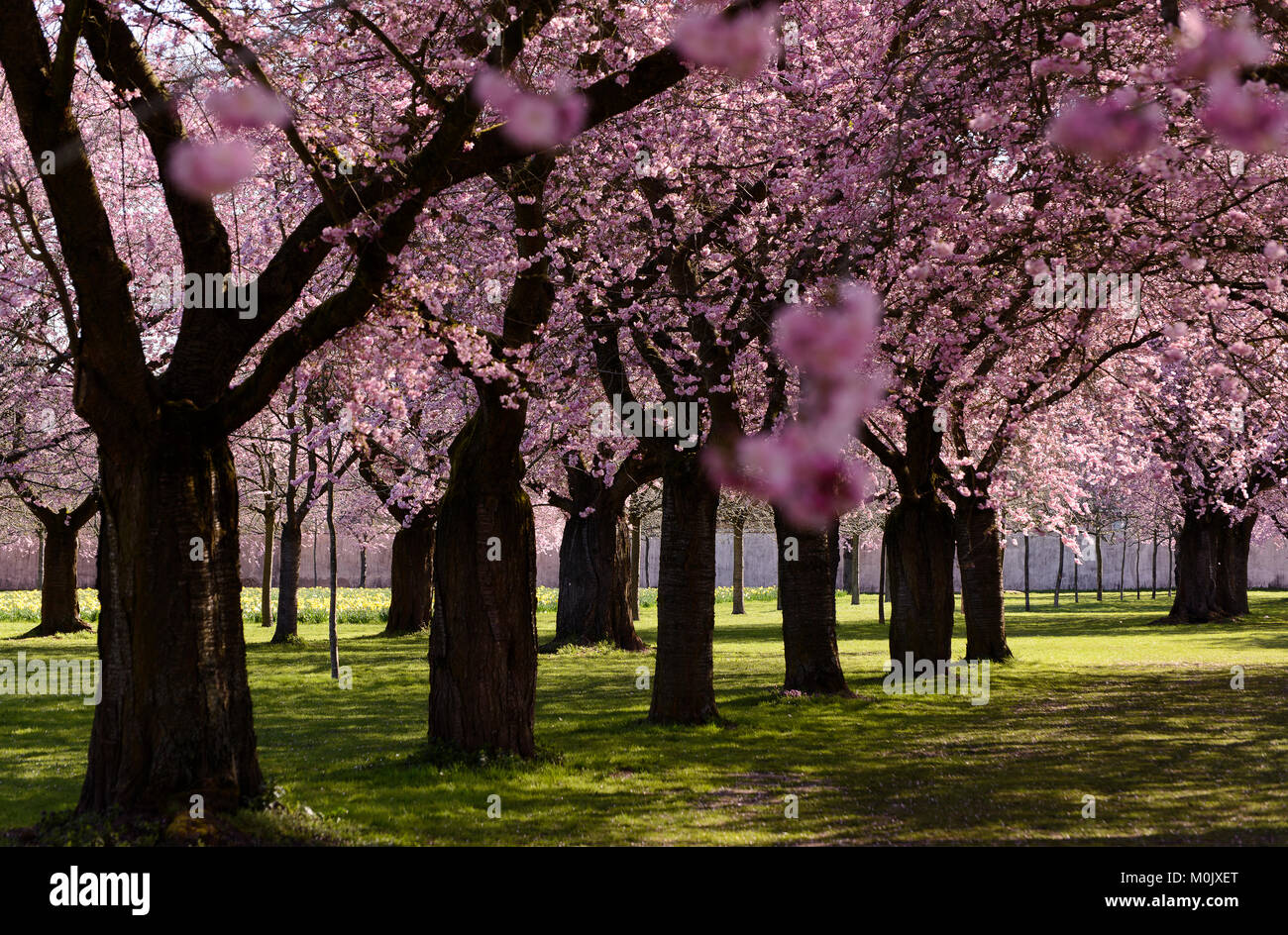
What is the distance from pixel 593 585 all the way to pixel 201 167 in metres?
20.3

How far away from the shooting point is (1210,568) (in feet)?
133

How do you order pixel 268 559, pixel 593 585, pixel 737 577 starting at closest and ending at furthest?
pixel 593 585, pixel 268 559, pixel 737 577

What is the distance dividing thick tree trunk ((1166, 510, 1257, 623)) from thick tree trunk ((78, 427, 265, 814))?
1369 inches

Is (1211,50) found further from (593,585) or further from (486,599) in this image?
(593,585)

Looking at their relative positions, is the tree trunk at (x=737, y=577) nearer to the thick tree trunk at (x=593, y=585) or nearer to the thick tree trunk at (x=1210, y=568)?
the thick tree trunk at (x=1210, y=568)

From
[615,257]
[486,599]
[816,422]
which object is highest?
[615,257]

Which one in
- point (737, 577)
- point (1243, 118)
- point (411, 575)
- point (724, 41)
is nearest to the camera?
point (1243, 118)

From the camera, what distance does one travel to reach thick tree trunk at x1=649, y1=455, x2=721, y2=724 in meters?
15.6

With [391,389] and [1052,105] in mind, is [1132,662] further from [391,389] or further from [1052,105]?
[391,389]

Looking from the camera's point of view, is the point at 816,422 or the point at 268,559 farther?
the point at 268,559

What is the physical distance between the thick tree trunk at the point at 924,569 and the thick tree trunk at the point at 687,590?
7104mm

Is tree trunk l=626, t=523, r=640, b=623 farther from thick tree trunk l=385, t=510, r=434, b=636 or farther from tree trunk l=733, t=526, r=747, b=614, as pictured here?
thick tree trunk l=385, t=510, r=434, b=636

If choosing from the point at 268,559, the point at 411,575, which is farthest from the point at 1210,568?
the point at 268,559

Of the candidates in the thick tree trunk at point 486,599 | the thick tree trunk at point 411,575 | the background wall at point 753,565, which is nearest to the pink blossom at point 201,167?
the thick tree trunk at point 486,599
